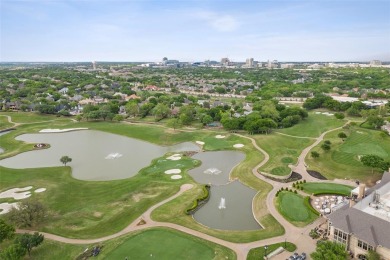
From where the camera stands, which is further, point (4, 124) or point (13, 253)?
point (4, 124)

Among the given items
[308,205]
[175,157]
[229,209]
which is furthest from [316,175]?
[175,157]

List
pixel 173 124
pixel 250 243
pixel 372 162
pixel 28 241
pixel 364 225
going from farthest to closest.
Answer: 1. pixel 173 124
2. pixel 372 162
3. pixel 250 243
4. pixel 28 241
5. pixel 364 225

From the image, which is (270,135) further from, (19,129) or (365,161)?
(19,129)

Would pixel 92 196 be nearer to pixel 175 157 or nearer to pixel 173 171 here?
pixel 173 171

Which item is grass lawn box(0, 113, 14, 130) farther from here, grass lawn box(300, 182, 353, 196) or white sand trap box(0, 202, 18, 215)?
grass lawn box(300, 182, 353, 196)

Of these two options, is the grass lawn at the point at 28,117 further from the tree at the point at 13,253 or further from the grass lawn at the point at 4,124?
the tree at the point at 13,253
